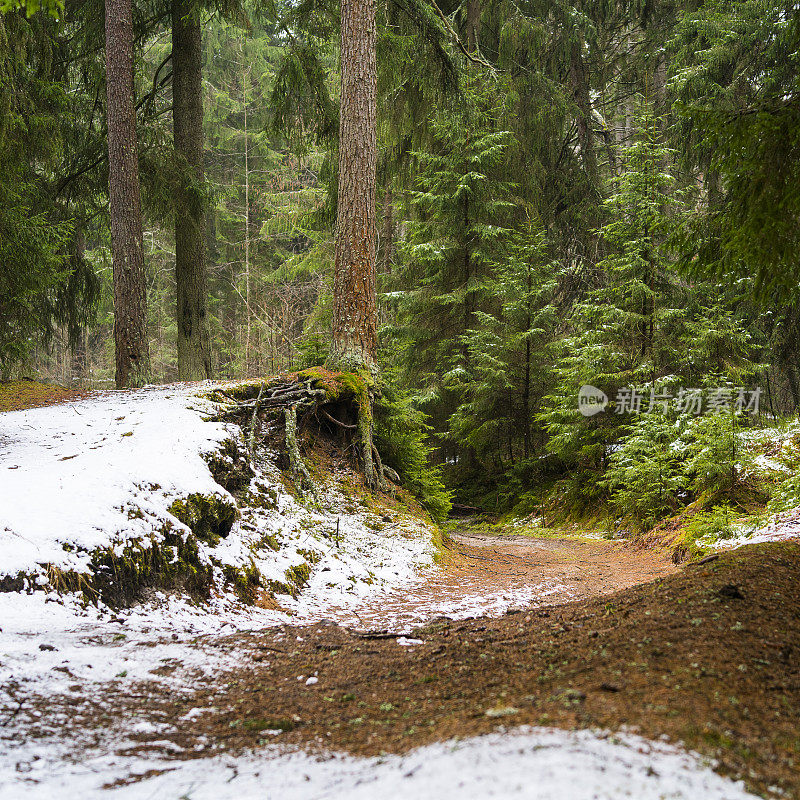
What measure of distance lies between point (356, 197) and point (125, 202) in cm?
376

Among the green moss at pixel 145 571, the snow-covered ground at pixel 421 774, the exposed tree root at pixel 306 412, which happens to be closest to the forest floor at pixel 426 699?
the snow-covered ground at pixel 421 774

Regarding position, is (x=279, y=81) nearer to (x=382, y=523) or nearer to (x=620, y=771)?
(x=382, y=523)

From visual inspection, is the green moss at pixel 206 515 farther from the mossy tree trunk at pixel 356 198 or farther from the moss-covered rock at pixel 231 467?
the mossy tree trunk at pixel 356 198

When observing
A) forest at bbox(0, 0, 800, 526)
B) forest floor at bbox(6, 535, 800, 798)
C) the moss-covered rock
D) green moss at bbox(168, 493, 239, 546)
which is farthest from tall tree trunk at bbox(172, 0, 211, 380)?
forest floor at bbox(6, 535, 800, 798)

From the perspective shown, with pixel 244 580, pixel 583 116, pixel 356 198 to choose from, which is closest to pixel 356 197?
pixel 356 198

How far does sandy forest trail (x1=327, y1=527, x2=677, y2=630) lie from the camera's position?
4.43m

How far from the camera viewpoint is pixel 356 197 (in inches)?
300

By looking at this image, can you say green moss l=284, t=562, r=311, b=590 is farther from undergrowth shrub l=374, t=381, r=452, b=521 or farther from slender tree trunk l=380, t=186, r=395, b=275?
slender tree trunk l=380, t=186, r=395, b=275

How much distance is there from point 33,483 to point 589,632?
3.61m

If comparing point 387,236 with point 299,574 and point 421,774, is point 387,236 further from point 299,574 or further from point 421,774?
point 421,774

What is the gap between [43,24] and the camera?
9.09 meters

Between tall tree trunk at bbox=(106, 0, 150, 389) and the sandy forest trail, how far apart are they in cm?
563

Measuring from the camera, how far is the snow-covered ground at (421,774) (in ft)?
4.77

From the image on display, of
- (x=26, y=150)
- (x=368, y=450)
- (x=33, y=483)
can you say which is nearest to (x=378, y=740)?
(x=33, y=483)
